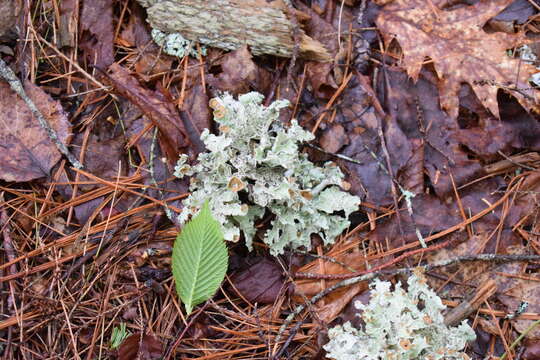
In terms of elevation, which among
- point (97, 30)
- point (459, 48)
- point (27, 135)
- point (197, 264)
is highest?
point (97, 30)

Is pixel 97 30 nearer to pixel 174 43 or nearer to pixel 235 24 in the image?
pixel 174 43

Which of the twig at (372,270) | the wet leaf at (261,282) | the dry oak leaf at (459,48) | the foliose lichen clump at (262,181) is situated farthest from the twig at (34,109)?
the dry oak leaf at (459,48)

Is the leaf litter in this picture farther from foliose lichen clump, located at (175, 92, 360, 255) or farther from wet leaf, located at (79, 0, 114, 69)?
foliose lichen clump, located at (175, 92, 360, 255)

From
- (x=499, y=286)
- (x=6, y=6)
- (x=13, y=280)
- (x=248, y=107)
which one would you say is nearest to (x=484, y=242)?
(x=499, y=286)

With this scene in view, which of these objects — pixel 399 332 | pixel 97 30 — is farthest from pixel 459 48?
pixel 97 30

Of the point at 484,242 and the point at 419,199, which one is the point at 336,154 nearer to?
the point at 419,199

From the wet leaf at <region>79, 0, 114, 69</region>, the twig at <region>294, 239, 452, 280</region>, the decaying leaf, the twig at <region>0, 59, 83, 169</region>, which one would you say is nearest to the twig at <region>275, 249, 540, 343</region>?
the twig at <region>294, 239, 452, 280</region>
